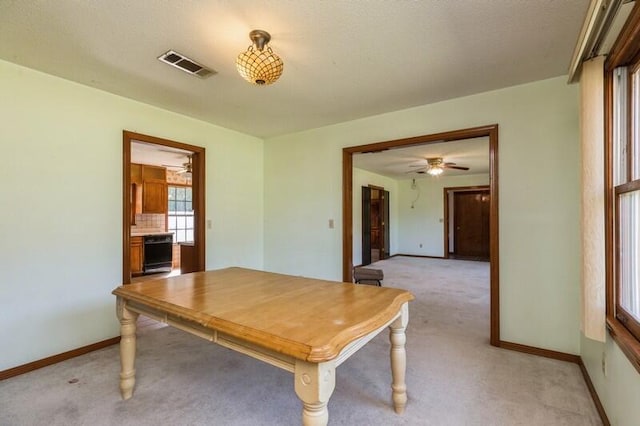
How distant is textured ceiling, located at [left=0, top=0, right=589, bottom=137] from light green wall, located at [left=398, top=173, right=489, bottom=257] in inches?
238

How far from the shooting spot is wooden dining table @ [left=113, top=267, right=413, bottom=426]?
113 centimetres

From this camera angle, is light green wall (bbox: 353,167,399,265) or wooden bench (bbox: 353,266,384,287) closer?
wooden bench (bbox: 353,266,384,287)

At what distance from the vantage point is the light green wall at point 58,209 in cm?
233

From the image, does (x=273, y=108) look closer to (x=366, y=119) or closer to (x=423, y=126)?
(x=366, y=119)

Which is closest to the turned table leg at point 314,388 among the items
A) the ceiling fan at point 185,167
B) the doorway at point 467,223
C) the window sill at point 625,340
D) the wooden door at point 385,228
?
the window sill at point 625,340

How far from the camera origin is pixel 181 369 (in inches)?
92.7

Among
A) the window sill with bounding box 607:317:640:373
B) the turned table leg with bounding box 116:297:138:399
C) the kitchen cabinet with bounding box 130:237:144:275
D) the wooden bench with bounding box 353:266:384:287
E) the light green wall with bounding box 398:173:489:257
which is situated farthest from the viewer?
the light green wall with bounding box 398:173:489:257

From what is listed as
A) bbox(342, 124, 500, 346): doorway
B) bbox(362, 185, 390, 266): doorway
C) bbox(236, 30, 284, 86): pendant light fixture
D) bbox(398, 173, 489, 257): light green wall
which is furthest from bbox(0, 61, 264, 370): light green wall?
bbox(398, 173, 489, 257): light green wall

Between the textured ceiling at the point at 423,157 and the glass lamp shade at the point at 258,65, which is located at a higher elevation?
the textured ceiling at the point at 423,157

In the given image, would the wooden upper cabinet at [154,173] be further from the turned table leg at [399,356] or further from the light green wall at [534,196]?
the turned table leg at [399,356]

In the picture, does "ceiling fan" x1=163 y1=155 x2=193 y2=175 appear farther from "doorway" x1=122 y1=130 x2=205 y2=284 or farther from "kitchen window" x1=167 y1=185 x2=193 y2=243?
"doorway" x1=122 y1=130 x2=205 y2=284

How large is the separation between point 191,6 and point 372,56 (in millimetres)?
1190

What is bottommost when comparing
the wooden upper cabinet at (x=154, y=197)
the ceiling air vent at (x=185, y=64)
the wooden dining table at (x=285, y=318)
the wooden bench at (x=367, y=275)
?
the wooden bench at (x=367, y=275)

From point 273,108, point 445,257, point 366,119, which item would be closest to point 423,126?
point 366,119
